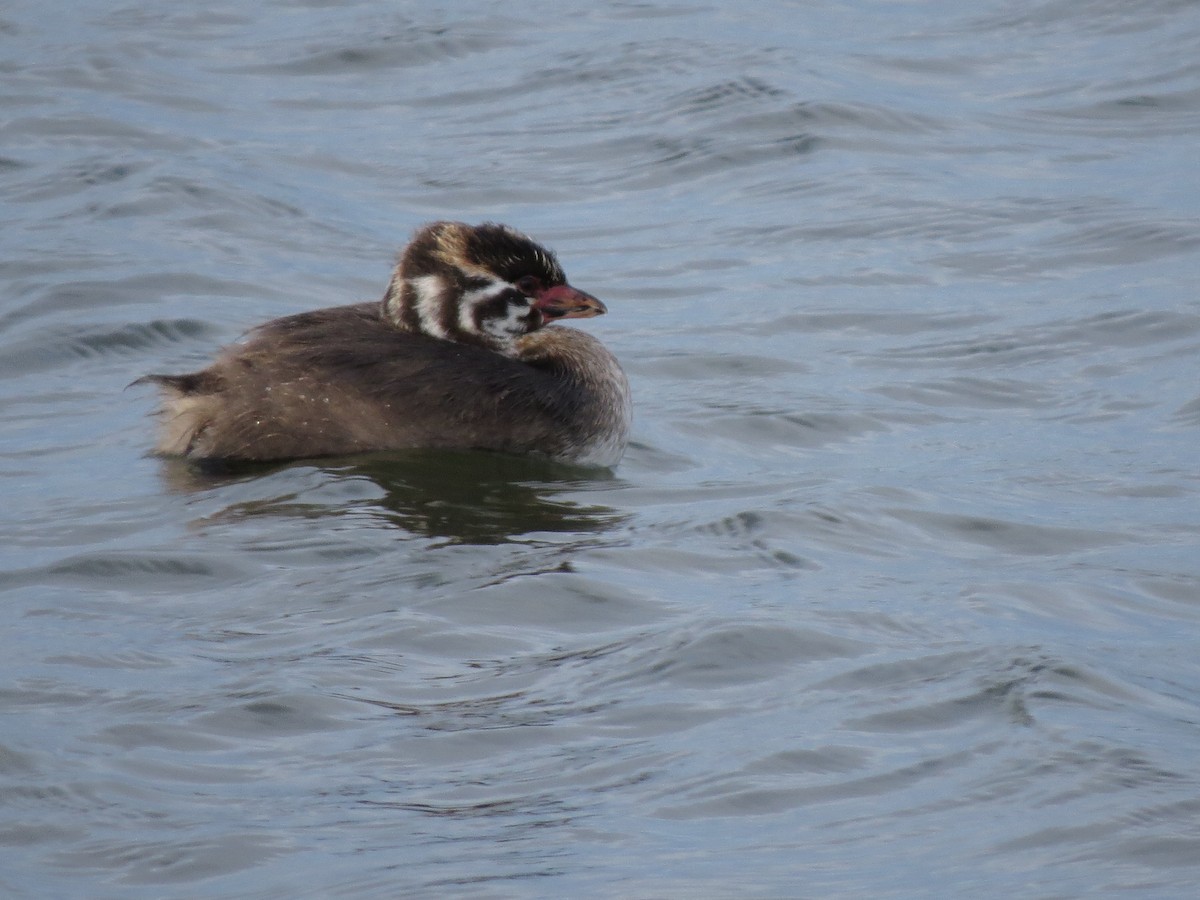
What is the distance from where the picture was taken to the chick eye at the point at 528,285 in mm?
9375

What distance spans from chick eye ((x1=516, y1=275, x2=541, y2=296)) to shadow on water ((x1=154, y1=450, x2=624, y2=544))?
90cm

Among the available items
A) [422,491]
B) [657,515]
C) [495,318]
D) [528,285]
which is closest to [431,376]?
[422,491]

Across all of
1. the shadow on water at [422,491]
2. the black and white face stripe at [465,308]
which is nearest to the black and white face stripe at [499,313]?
the black and white face stripe at [465,308]

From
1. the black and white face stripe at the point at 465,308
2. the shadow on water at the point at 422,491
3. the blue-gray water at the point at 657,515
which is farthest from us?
the black and white face stripe at the point at 465,308

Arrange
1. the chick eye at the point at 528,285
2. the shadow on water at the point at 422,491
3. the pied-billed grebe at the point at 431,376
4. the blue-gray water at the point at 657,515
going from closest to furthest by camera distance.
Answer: the blue-gray water at the point at 657,515 → the shadow on water at the point at 422,491 → the pied-billed grebe at the point at 431,376 → the chick eye at the point at 528,285

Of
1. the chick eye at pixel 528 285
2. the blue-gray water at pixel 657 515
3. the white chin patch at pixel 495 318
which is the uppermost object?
the chick eye at pixel 528 285

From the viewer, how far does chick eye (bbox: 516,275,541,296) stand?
938cm

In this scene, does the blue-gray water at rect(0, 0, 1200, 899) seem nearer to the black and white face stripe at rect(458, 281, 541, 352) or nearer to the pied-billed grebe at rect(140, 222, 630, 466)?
the pied-billed grebe at rect(140, 222, 630, 466)

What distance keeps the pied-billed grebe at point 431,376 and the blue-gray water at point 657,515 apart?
0.18 meters

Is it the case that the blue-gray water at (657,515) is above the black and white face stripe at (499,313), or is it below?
below

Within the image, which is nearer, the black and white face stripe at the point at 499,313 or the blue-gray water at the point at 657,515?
the blue-gray water at the point at 657,515

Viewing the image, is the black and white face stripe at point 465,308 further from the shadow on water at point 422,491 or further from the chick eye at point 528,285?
the shadow on water at point 422,491

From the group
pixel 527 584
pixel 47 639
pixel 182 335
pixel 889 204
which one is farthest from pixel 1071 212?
pixel 47 639

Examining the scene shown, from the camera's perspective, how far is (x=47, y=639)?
6699 millimetres
